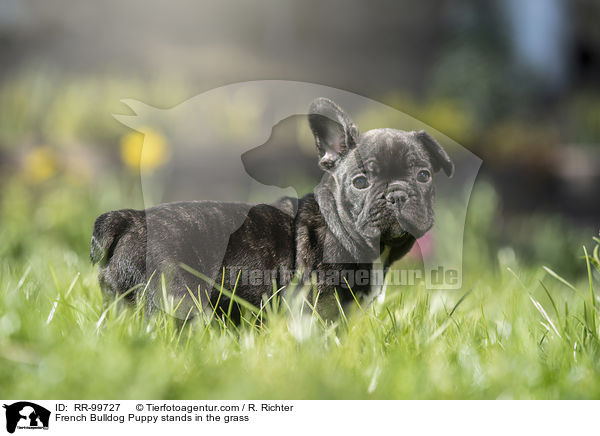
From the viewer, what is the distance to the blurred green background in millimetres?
1646

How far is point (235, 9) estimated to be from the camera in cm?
335

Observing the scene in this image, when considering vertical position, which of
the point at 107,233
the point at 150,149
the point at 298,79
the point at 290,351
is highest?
the point at 298,79

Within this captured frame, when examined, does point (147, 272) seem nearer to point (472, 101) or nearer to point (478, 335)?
point (478, 335)

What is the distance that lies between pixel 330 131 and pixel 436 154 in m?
0.39

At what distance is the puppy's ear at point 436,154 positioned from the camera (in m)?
1.84

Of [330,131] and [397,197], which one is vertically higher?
[330,131]

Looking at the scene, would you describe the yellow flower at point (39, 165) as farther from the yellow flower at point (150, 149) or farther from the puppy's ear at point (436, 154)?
the puppy's ear at point (436, 154)

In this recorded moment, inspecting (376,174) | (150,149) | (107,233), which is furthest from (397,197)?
(150,149)

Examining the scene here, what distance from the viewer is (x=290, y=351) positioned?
162cm
